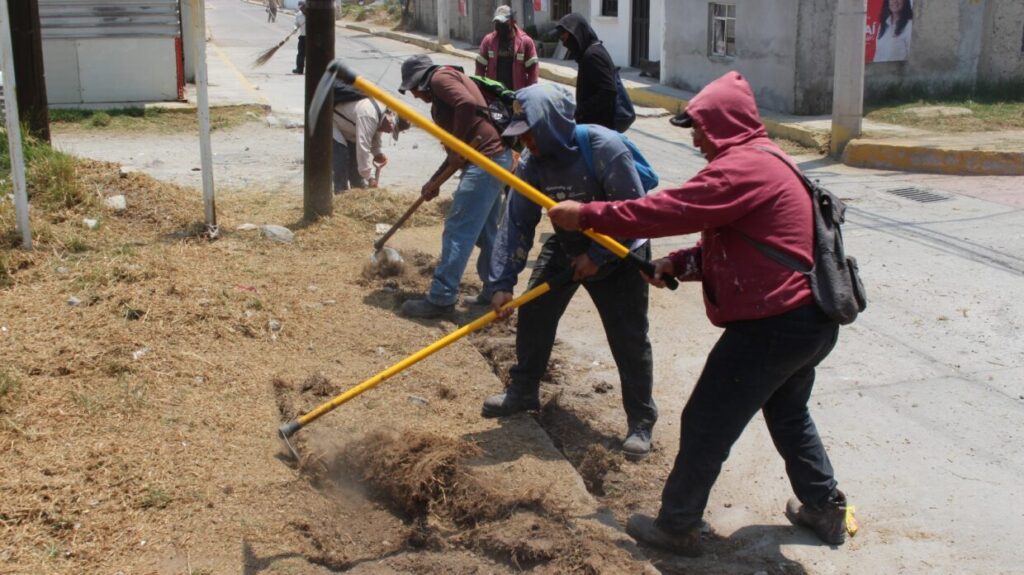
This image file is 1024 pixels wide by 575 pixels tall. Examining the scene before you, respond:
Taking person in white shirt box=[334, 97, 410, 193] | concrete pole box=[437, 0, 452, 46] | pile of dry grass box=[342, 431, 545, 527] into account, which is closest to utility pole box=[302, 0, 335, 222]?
person in white shirt box=[334, 97, 410, 193]

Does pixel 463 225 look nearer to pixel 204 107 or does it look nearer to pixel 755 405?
pixel 204 107

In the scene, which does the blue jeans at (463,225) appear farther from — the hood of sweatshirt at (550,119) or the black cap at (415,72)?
the hood of sweatshirt at (550,119)

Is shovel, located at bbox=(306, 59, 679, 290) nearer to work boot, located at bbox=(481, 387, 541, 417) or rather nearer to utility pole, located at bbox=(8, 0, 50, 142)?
work boot, located at bbox=(481, 387, 541, 417)

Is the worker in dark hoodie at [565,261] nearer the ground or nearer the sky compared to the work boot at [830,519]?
nearer the sky

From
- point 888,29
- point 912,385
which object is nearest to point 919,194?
point 888,29

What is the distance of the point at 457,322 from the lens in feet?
22.5

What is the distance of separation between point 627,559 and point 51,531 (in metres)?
2.16

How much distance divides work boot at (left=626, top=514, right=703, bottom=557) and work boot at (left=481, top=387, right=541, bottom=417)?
1274 mm

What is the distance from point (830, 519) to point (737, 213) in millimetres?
1342

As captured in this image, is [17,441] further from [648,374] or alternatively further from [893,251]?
[893,251]

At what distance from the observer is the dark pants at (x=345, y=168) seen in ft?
31.8

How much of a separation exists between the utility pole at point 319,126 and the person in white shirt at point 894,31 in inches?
323

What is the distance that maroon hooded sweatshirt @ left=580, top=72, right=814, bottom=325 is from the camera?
11.9ft

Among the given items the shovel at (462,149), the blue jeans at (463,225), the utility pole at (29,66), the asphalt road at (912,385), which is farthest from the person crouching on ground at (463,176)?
the utility pole at (29,66)
